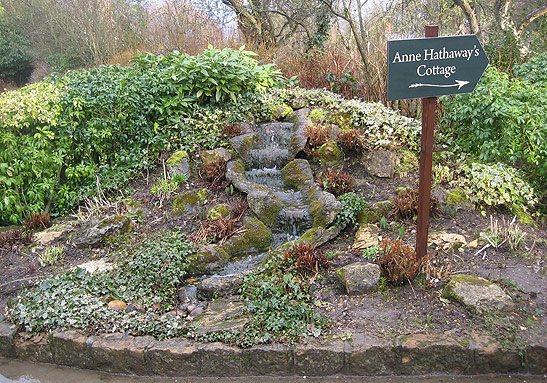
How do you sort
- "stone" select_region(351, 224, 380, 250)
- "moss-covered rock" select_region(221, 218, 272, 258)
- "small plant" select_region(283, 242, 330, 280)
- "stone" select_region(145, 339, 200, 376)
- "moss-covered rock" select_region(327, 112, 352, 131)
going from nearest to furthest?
"stone" select_region(145, 339, 200, 376) → "small plant" select_region(283, 242, 330, 280) → "stone" select_region(351, 224, 380, 250) → "moss-covered rock" select_region(221, 218, 272, 258) → "moss-covered rock" select_region(327, 112, 352, 131)

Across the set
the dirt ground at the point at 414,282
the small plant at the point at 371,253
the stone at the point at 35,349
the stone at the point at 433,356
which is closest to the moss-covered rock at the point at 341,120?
the dirt ground at the point at 414,282

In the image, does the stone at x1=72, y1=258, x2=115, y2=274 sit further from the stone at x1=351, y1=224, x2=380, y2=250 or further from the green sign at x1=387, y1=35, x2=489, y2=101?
the green sign at x1=387, y1=35, x2=489, y2=101

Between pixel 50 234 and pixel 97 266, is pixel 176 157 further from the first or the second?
pixel 97 266

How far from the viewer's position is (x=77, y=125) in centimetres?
704

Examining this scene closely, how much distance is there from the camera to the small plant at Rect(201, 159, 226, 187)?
6.60 meters

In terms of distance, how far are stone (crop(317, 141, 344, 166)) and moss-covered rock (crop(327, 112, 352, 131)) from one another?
52 centimetres

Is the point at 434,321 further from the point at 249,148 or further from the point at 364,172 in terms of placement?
the point at 249,148

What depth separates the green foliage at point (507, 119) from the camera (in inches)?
205

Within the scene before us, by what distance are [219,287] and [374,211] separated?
2.20 metres

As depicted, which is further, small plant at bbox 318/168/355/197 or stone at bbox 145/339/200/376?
small plant at bbox 318/168/355/197

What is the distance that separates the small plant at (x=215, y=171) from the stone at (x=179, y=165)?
0.34 metres

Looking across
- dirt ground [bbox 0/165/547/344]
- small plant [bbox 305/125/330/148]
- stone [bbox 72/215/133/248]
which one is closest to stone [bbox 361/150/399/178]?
dirt ground [bbox 0/165/547/344]

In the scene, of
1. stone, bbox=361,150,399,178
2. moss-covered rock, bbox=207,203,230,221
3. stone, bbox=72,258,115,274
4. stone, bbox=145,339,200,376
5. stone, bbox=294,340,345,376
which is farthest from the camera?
stone, bbox=361,150,399,178

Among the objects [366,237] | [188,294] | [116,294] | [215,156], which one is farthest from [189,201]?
[366,237]
